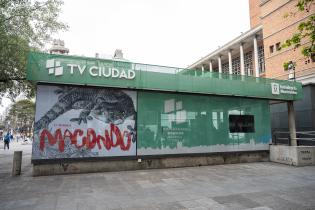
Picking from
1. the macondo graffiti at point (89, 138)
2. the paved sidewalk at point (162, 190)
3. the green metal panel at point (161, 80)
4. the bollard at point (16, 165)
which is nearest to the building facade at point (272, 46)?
the green metal panel at point (161, 80)

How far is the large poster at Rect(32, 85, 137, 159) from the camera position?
9922 mm

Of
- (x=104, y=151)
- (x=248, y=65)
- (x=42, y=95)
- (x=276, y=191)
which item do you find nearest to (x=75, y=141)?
(x=104, y=151)

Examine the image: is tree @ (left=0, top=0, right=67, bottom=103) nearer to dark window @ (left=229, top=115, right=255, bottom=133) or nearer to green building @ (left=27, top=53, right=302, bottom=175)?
green building @ (left=27, top=53, right=302, bottom=175)

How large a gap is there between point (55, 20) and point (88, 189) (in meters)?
12.1

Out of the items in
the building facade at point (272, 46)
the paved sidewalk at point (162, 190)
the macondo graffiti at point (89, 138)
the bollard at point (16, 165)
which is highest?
the building facade at point (272, 46)

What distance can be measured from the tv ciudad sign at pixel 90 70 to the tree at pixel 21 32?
436cm

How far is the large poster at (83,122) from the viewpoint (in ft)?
32.6

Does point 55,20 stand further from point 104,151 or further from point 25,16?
point 104,151

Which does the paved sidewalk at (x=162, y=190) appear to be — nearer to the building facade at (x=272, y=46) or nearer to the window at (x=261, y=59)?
the building facade at (x=272, y=46)

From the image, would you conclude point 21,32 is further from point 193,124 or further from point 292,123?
point 292,123

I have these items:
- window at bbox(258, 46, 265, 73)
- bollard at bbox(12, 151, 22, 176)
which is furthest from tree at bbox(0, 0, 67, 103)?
window at bbox(258, 46, 265, 73)

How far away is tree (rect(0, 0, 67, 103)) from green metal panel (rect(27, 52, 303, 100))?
426 cm

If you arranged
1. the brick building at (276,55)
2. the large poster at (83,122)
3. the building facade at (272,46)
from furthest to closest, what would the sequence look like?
the building facade at (272,46), the brick building at (276,55), the large poster at (83,122)

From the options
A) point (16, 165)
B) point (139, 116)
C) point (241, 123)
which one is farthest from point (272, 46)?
point (16, 165)
